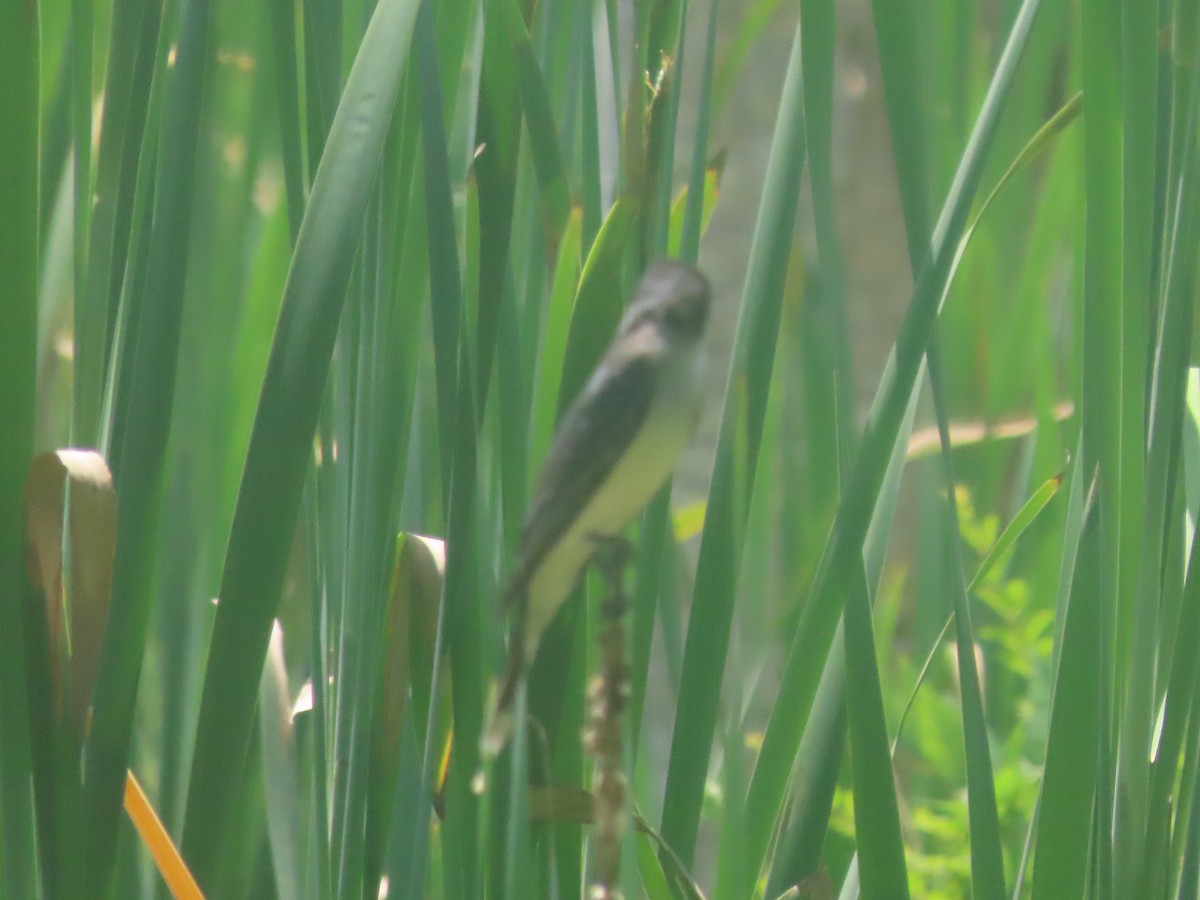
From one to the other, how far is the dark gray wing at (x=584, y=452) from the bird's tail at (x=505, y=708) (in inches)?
1.1

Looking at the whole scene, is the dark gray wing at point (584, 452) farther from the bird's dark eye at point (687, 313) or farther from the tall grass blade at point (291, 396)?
the tall grass blade at point (291, 396)

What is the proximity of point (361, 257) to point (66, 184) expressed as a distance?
1.04ft

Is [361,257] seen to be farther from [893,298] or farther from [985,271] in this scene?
[893,298]

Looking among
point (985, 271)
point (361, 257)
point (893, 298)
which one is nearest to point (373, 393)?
point (361, 257)

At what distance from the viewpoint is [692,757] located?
61 centimetres

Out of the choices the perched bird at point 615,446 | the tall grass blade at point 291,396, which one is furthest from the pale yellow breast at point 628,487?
the tall grass blade at point 291,396

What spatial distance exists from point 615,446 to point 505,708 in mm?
143

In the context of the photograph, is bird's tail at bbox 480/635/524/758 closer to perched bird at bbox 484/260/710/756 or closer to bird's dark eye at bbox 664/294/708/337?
perched bird at bbox 484/260/710/756

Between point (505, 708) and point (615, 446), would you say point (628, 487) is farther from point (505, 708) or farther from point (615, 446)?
point (505, 708)

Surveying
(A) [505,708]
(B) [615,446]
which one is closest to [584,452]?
(B) [615,446]

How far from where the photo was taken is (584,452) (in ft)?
1.45

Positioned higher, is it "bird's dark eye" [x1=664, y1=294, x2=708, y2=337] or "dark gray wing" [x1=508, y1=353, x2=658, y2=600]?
"bird's dark eye" [x1=664, y1=294, x2=708, y2=337]

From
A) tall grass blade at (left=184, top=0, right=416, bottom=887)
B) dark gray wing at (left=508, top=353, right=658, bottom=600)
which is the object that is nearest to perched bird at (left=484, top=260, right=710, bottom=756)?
dark gray wing at (left=508, top=353, right=658, bottom=600)

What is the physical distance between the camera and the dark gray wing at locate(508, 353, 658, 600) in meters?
0.44
